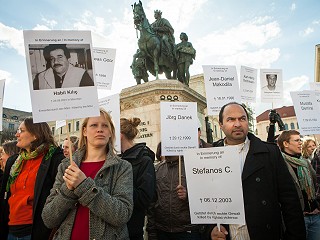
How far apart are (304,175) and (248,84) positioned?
2.38 meters

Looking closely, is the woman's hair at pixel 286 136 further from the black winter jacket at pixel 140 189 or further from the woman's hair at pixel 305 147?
the black winter jacket at pixel 140 189

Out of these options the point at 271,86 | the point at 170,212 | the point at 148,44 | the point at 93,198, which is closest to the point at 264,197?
the point at 170,212

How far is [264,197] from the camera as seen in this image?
2.42 metres

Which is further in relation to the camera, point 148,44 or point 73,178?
point 148,44

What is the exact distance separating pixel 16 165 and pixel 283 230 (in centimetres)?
289

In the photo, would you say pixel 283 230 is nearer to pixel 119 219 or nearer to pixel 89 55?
pixel 119 219

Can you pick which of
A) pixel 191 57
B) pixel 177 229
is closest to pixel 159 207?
pixel 177 229

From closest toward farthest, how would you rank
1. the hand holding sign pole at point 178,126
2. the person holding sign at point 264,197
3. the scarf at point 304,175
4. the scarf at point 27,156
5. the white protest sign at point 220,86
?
the person holding sign at point 264,197 → the scarf at point 27,156 → the scarf at point 304,175 → the hand holding sign pole at point 178,126 → the white protest sign at point 220,86

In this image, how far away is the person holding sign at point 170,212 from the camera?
130 inches

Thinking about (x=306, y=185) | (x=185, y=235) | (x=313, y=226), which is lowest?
(x=313, y=226)

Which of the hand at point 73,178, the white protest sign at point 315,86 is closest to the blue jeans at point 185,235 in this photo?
the hand at point 73,178

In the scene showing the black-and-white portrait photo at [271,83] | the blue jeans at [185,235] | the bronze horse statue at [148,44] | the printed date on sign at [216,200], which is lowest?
the blue jeans at [185,235]

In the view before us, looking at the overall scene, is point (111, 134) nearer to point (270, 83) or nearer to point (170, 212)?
point (170, 212)

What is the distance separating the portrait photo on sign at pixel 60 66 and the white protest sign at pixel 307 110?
3586 millimetres
